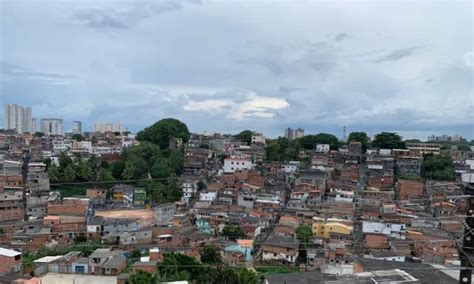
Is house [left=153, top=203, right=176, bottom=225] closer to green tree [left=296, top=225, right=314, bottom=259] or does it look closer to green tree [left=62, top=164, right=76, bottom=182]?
green tree [left=296, top=225, right=314, bottom=259]

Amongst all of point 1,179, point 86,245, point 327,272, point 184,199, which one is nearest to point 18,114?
point 1,179

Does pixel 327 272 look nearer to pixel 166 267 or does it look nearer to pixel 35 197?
pixel 166 267

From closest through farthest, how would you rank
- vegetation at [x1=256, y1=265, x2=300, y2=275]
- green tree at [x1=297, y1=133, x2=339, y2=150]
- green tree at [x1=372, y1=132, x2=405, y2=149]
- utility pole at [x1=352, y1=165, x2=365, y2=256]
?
vegetation at [x1=256, y1=265, x2=300, y2=275] < utility pole at [x1=352, y1=165, x2=365, y2=256] < green tree at [x1=372, y1=132, x2=405, y2=149] < green tree at [x1=297, y1=133, x2=339, y2=150]

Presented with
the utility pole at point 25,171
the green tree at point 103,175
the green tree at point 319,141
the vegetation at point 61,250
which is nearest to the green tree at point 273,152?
the green tree at point 319,141

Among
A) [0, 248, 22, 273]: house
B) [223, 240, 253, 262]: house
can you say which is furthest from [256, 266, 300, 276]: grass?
[0, 248, 22, 273]: house

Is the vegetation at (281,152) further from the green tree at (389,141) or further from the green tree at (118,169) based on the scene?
the green tree at (118,169)

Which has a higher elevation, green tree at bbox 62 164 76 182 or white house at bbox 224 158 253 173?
white house at bbox 224 158 253 173

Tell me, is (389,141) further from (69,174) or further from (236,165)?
(69,174)
